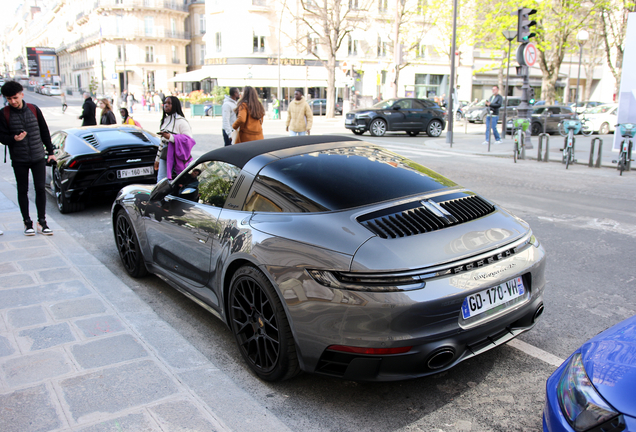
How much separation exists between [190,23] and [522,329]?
79620mm

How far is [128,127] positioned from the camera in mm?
8695

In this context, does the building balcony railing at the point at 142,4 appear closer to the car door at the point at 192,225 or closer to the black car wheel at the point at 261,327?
the car door at the point at 192,225

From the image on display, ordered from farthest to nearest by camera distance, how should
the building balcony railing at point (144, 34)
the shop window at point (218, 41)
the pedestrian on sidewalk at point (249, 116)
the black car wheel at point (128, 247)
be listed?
the building balcony railing at point (144, 34)
the shop window at point (218, 41)
the pedestrian on sidewalk at point (249, 116)
the black car wheel at point (128, 247)

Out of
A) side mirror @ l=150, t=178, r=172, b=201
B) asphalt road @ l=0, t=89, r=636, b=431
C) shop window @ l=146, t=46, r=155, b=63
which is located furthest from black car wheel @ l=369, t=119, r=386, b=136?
shop window @ l=146, t=46, r=155, b=63

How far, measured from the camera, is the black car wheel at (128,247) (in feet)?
15.5

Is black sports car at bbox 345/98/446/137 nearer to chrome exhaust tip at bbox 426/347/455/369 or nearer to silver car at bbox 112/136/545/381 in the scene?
silver car at bbox 112/136/545/381

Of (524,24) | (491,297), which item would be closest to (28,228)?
(491,297)

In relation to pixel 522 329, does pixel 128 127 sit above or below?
above

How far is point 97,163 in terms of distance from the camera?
765cm

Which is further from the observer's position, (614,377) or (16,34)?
(16,34)

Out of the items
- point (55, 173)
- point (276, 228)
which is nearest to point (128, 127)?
point (55, 173)

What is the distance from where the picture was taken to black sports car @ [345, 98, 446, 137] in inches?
874

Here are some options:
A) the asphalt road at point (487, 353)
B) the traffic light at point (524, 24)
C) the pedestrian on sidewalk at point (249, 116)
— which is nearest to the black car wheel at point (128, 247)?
the asphalt road at point (487, 353)

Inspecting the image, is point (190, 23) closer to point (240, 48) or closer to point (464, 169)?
point (240, 48)
